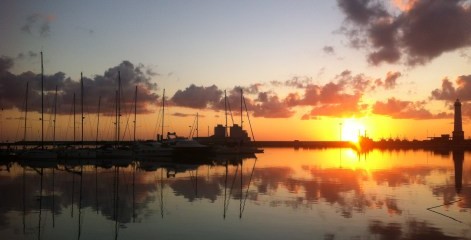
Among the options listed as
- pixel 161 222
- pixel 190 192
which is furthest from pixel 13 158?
pixel 161 222

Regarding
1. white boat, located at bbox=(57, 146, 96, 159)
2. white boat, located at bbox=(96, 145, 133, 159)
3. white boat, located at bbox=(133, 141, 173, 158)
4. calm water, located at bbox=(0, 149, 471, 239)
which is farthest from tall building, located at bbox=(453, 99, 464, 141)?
calm water, located at bbox=(0, 149, 471, 239)

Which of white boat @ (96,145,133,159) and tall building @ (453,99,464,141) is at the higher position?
tall building @ (453,99,464,141)

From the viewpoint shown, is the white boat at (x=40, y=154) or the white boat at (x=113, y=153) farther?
the white boat at (x=113, y=153)

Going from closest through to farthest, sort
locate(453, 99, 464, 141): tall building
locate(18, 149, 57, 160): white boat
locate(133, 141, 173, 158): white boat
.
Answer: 1. locate(18, 149, 57, 160): white boat
2. locate(133, 141, 173, 158): white boat
3. locate(453, 99, 464, 141): tall building

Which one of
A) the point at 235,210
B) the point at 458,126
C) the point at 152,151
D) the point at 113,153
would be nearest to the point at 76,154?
the point at 113,153

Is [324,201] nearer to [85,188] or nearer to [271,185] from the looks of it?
[271,185]

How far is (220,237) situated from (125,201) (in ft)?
39.3

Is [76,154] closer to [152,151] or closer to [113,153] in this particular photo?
[113,153]

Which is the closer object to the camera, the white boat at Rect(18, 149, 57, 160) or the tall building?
the white boat at Rect(18, 149, 57, 160)

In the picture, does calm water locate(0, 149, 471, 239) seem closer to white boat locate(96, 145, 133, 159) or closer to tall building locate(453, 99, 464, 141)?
white boat locate(96, 145, 133, 159)

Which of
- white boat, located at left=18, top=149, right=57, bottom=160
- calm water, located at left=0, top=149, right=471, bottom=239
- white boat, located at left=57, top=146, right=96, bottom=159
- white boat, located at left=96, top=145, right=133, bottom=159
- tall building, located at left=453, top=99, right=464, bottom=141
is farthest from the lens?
tall building, located at left=453, top=99, right=464, bottom=141

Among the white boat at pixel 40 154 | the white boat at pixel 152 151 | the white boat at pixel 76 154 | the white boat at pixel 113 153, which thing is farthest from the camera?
the white boat at pixel 152 151

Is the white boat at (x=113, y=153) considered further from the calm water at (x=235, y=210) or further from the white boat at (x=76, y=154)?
the calm water at (x=235, y=210)

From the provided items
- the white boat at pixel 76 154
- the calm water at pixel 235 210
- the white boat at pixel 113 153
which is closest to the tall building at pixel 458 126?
the white boat at pixel 113 153
